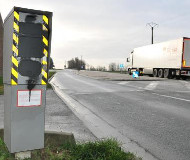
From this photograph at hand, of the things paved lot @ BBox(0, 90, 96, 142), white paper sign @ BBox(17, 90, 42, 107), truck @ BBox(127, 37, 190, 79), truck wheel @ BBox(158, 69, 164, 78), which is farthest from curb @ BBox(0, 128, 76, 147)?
truck wheel @ BBox(158, 69, 164, 78)

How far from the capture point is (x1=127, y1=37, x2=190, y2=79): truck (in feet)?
83.6

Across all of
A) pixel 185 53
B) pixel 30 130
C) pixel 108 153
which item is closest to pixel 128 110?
pixel 108 153

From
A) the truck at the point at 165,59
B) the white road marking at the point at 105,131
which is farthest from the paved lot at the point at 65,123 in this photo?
the truck at the point at 165,59

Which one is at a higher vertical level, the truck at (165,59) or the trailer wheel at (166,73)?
the truck at (165,59)

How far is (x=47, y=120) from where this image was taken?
623 centimetres

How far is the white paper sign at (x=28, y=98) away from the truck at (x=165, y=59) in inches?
947

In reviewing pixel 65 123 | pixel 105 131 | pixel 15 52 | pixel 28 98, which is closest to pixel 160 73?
pixel 65 123

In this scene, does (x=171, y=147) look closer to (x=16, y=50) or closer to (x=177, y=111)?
(x=16, y=50)

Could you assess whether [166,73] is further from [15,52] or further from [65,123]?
[15,52]

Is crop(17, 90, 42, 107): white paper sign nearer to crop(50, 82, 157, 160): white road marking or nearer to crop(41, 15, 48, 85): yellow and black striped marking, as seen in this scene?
crop(41, 15, 48, 85): yellow and black striped marking

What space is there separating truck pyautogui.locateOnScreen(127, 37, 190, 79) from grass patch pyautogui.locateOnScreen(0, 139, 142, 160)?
23530 millimetres

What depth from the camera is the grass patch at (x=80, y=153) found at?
328 centimetres

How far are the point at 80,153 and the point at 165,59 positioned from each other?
26.8 m

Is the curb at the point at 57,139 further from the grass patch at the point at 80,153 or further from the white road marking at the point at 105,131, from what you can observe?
the white road marking at the point at 105,131
